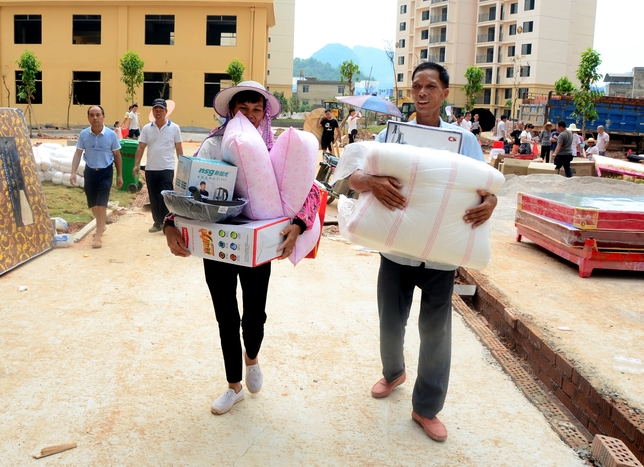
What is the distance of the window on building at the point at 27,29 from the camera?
33656 millimetres

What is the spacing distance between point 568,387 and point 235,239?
257 cm

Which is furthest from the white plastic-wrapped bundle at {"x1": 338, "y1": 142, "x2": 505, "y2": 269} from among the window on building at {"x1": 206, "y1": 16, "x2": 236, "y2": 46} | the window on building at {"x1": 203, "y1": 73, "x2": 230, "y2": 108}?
the window on building at {"x1": 203, "y1": 73, "x2": 230, "y2": 108}

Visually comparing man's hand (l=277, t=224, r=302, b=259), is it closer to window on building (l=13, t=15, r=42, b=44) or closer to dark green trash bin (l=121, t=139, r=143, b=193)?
dark green trash bin (l=121, t=139, r=143, b=193)

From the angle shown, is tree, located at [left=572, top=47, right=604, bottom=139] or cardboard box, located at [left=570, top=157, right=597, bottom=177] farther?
tree, located at [left=572, top=47, right=604, bottom=139]

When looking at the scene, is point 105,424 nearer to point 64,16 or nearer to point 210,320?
point 210,320

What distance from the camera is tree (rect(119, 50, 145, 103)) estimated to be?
3072 cm

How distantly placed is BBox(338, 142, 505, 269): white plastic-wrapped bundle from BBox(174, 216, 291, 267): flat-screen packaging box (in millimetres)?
500

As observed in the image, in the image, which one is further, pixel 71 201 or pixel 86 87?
pixel 86 87

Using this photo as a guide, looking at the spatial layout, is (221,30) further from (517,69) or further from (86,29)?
(517,69)

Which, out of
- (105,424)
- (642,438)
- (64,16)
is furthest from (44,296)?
(64,16)

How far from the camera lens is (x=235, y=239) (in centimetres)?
290

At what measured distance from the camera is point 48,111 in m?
34.7

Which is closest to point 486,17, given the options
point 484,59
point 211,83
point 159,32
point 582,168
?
point 484,59

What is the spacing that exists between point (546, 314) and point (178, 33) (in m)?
31.5
